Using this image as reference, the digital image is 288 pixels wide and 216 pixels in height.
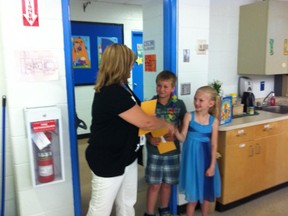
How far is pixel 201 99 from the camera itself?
81.4 inches

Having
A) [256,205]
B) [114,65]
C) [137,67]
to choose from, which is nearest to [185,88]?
[114,65]

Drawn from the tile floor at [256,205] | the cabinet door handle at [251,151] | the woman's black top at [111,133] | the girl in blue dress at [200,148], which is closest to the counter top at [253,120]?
the cabinet door handle at [251,151]

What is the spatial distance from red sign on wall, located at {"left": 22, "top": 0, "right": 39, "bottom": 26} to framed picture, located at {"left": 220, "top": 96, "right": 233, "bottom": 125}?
1644 millimetres

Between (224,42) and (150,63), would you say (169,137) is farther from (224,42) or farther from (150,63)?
(224,42)

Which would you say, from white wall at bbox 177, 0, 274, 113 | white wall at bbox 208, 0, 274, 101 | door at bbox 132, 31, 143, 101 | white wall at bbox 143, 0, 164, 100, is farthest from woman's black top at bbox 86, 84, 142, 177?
door at bbox 132, 31, 143, 101

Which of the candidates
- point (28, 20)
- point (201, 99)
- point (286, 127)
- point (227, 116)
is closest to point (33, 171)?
point (28, 20)

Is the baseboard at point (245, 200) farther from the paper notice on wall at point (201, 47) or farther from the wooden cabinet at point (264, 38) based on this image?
the paper notice on wall at point (201, 47)

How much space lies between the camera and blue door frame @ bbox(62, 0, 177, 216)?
180 centimetres

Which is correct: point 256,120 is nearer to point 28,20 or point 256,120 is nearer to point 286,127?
point 286,127

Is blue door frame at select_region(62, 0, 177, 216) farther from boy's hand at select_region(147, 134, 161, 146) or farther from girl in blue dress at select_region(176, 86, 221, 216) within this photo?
→ boy's hand at select_region(147, 134, 161, 146)

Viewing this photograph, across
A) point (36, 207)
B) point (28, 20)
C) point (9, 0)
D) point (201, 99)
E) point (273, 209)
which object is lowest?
point (273, 209)

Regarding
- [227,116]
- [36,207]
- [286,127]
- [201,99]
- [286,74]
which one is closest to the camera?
[36,207]

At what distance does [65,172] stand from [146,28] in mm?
1762

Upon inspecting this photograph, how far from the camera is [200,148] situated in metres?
2.10
